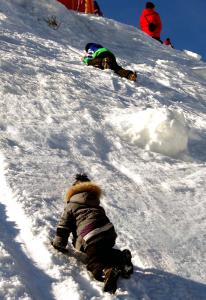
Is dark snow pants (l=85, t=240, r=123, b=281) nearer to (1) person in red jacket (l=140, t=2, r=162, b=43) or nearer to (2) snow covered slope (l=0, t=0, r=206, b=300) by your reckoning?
(2) snow covered slope (l=0, t=0, r=206, b=300)

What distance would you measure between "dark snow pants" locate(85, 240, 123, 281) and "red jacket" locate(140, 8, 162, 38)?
12.8 m

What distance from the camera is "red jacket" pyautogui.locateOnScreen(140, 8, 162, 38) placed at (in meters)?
16.2

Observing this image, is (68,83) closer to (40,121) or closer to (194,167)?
(40,121)

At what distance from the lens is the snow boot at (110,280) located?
3.79 meters

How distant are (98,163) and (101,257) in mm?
2168

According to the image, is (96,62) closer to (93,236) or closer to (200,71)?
(200,71)

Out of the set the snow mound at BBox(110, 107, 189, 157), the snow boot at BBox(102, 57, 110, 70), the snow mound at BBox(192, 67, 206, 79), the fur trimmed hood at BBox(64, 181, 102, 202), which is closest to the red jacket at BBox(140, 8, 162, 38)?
the snow mound at BBox(192, 67, 206, 79)

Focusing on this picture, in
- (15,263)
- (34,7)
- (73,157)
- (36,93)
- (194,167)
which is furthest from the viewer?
(34,7)

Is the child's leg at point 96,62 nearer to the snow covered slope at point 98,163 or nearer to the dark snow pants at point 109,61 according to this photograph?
the dark snow pants at point 109,61

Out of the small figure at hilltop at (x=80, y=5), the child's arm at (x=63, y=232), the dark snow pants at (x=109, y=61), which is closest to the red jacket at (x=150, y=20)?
the small figure at hilltop at (x=80, y=5)

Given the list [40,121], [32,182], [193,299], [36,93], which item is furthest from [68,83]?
[193,299]

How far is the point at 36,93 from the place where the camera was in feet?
25.3

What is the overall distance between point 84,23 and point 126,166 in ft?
26.2

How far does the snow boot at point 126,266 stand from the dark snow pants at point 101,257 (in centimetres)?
3
